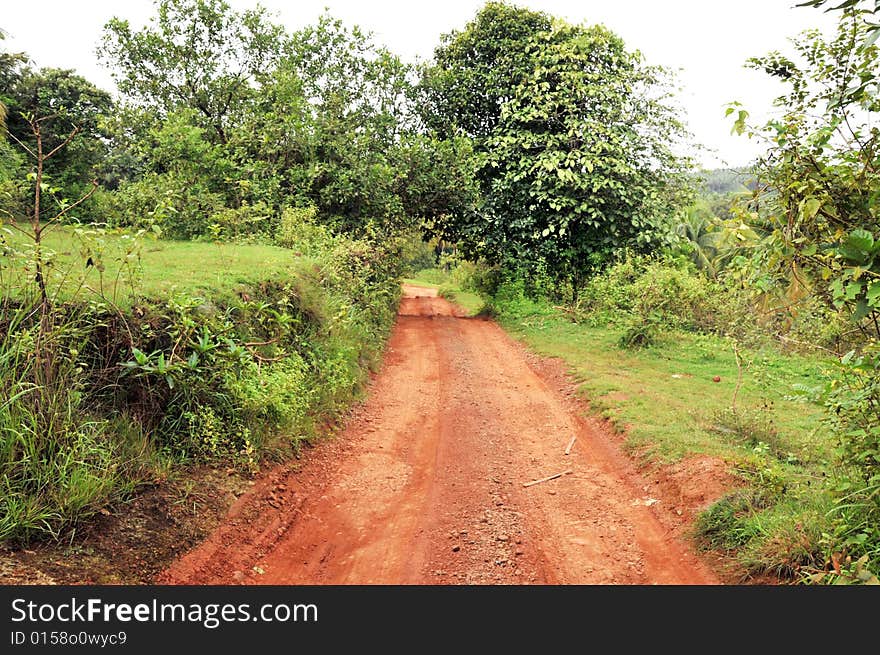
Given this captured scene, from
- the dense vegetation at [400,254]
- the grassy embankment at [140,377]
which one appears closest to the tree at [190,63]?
the dense vegetation at [400,254]

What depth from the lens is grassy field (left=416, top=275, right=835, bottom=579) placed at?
4168 millimetres

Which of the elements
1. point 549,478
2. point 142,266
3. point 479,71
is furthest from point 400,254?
point 549,478

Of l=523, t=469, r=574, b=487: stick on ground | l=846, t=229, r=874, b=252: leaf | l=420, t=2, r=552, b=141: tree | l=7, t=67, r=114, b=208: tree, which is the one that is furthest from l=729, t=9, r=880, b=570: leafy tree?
l=7, t=67, r=114, b=208: tree

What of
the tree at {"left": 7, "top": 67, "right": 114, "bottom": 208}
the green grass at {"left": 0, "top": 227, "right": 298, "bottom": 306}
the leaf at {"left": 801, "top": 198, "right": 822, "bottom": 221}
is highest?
the tree at {"left": 7, "top": 67, "right": 114, "bottom": 208}

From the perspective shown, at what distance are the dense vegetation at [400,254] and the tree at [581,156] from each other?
0.08 metres

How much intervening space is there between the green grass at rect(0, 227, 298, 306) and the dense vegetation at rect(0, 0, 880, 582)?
0.19 ft

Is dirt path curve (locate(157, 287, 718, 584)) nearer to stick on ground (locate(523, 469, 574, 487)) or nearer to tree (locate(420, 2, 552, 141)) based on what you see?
stick on ground (locate(523, 469, 574, 487))

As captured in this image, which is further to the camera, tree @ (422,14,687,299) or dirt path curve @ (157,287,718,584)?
tree @ (422,14,687,299)

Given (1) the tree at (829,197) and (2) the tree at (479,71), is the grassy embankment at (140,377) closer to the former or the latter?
(1) the tree at (829,197)

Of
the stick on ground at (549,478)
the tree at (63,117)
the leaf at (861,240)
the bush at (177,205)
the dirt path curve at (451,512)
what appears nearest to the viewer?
the leaf at (861,240)

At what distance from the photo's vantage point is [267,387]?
19.8 ft

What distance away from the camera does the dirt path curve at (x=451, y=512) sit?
4281mm
